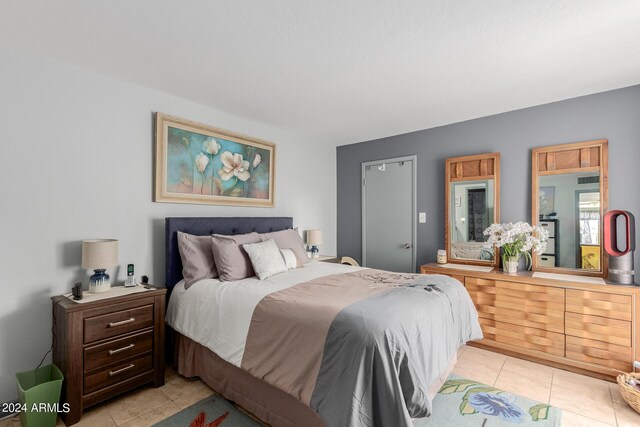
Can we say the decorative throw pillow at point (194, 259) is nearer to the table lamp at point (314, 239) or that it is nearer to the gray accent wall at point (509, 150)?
the table lamp at point (314, 239)

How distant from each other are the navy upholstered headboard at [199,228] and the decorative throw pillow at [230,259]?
311mm

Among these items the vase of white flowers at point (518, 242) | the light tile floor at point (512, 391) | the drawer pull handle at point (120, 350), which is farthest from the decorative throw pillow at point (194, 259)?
the vase of white flowers at point (518, 242)

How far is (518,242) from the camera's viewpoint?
3.10 metres

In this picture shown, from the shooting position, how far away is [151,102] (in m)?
2.77

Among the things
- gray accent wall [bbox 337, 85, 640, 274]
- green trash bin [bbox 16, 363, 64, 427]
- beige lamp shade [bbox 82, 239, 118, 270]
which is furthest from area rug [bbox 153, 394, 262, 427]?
gray accent wall [bbox 337, 85, 640, 274]

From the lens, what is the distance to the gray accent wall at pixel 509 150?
109 inches

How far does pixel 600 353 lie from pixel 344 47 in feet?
10.5

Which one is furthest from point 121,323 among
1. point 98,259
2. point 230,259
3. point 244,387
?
point 244,387

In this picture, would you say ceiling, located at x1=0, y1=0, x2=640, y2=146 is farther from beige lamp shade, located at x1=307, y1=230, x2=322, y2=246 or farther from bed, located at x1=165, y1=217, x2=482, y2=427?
beige lamp shade, located at x1=307, y1=230, x2=322, y2=246

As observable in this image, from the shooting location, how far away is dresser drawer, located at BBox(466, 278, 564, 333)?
2748 millimetres

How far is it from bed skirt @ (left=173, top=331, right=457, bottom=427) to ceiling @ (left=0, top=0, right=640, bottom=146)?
7.13ft

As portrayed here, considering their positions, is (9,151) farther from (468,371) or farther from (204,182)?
(468,371)

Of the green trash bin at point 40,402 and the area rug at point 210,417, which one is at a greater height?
the green trash bin at point 40,402

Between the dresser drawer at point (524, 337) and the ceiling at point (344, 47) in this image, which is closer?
the ceiling at point (344, 47)
